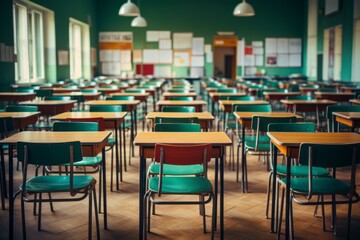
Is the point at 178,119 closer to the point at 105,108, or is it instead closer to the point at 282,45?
the point at 105,108

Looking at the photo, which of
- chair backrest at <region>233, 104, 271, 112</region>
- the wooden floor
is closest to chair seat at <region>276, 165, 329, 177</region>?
the wooden floor

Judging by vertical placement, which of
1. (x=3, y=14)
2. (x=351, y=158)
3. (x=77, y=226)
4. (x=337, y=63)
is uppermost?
(x=3, y=14)

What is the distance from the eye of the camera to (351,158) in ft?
8.64

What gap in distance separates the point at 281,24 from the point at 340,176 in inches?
529

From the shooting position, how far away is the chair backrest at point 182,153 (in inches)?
103

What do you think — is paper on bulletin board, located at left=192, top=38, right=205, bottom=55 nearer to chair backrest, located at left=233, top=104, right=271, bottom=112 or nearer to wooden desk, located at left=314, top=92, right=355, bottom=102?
wooden desk, located at left=314, top=92, right=355, bottom=102

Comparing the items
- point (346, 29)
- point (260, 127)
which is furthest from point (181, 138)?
point (346, 29)

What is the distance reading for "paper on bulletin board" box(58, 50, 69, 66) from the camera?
12891 millimetres

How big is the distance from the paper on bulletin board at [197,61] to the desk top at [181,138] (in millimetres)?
14492

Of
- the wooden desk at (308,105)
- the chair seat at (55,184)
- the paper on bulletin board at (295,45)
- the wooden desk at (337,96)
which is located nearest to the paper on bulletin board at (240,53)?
the paper on bulletin board at (295,45)

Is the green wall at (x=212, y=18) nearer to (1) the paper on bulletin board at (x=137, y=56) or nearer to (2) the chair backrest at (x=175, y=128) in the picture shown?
(1) the paper on bulletin board at (x=137, y=56)

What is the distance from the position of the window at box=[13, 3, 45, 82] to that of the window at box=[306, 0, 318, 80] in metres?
9.61

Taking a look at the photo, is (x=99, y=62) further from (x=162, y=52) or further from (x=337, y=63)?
(x=337, y=63)

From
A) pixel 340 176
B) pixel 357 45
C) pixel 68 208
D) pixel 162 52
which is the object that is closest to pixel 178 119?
pixel 68 208
